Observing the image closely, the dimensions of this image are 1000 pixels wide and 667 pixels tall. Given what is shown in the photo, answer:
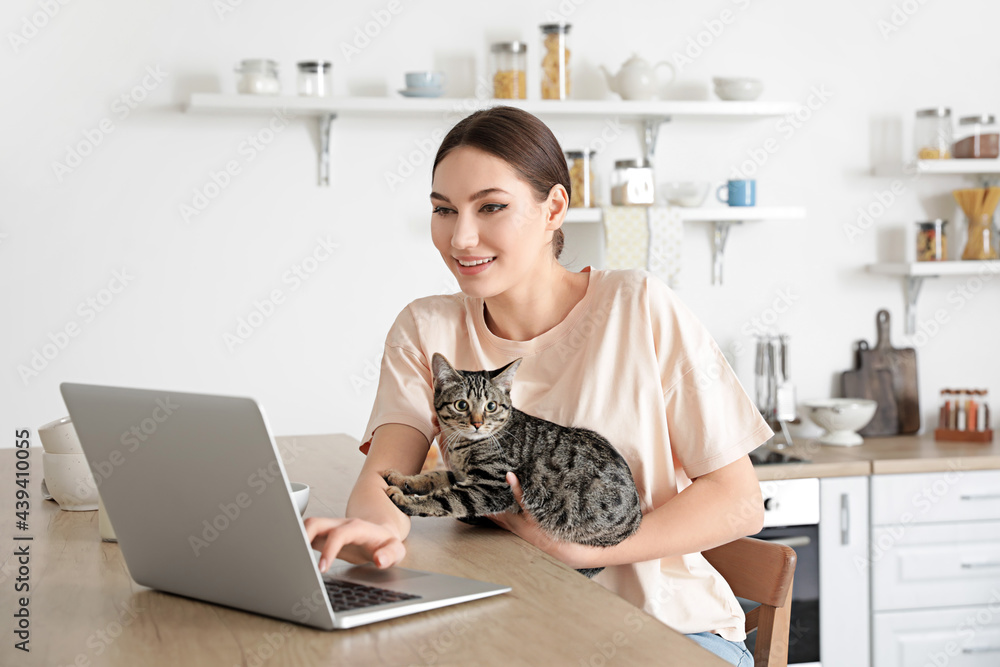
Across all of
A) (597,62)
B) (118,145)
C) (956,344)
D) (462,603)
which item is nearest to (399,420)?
(462,603)

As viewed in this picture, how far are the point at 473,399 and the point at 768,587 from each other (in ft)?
1.63

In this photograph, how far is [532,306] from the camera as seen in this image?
143 centimetres

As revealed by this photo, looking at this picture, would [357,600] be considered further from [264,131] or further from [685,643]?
[264,131]

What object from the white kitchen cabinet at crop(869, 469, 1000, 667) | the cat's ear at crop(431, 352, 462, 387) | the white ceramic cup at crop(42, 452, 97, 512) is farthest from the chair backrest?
the white kitchen cabinet at crop(869, 469, 1000, 667)

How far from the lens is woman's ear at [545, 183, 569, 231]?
4.67 feet

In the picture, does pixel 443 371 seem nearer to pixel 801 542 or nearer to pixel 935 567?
pixel 801 542

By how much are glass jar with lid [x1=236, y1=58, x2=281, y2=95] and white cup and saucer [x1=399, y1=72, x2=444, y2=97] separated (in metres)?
0.40

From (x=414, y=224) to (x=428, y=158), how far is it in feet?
0.71

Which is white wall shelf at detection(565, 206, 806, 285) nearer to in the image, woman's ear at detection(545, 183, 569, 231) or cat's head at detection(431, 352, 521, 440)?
woman's ear at detection(545, 183, 569, 231)

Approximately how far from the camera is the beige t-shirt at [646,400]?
1284 millimetres

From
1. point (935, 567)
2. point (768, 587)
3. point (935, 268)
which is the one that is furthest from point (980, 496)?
point (768, 587)

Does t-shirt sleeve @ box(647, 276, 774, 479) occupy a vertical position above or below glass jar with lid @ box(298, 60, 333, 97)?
below

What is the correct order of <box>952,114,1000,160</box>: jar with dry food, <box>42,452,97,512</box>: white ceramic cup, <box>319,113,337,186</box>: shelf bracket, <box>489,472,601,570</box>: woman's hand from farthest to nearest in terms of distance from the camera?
<box>952,114,1000,160</box>: jar with dry food < <box>319,113,337,186</box>: shelf bracket < <box>42,452,97,512</box>: white ceramic cup < <box>489,472,601,570</box>: woman's hand

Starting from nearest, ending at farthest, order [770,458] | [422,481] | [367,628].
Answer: [367,628] < [422,481] < [770,458]
